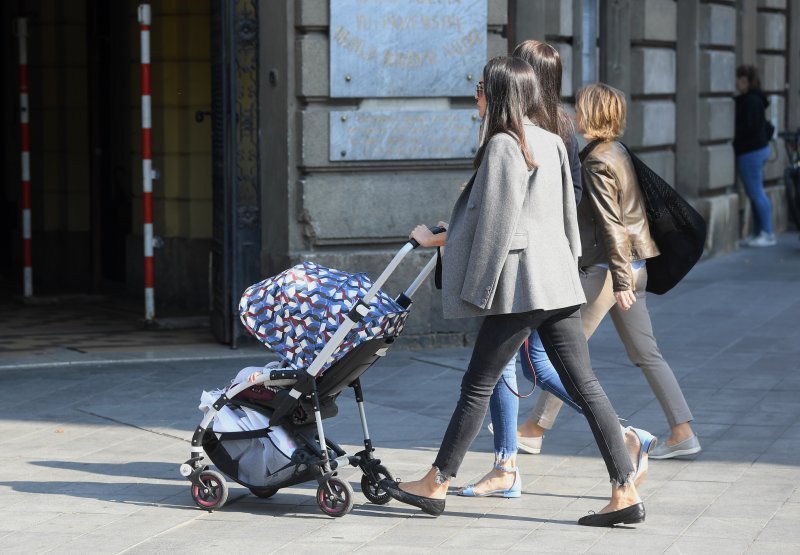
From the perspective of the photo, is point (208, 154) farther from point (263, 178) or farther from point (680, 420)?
point (680, 420)

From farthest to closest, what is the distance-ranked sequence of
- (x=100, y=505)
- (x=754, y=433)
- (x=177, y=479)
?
1. (x=754, y=433)
2. (x=177, y=479)
3. (x=100, y=505)

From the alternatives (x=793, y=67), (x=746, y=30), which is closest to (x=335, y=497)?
(x=746, y=30)

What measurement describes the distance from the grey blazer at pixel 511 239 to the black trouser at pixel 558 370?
0.37 ft

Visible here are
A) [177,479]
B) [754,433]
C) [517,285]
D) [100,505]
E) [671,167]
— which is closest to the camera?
[517,285]

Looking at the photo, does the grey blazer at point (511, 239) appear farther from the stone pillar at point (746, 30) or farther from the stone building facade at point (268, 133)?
the stone pillar at point (746, 30)

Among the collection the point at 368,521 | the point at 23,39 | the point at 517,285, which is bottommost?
the point at 368,521

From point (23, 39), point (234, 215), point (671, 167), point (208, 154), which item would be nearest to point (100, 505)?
point (234, 215)

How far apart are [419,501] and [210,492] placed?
0.82 meters

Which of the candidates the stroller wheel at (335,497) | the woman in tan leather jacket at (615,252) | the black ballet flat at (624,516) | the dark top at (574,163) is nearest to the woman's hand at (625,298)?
the woman in tan leather jacket at (615,252)

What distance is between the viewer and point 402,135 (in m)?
9.94

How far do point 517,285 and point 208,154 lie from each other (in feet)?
23.5

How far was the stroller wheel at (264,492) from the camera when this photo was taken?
592cm

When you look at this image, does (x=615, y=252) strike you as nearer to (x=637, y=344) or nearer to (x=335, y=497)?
(x=637, y=344)

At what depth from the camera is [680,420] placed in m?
6.78
